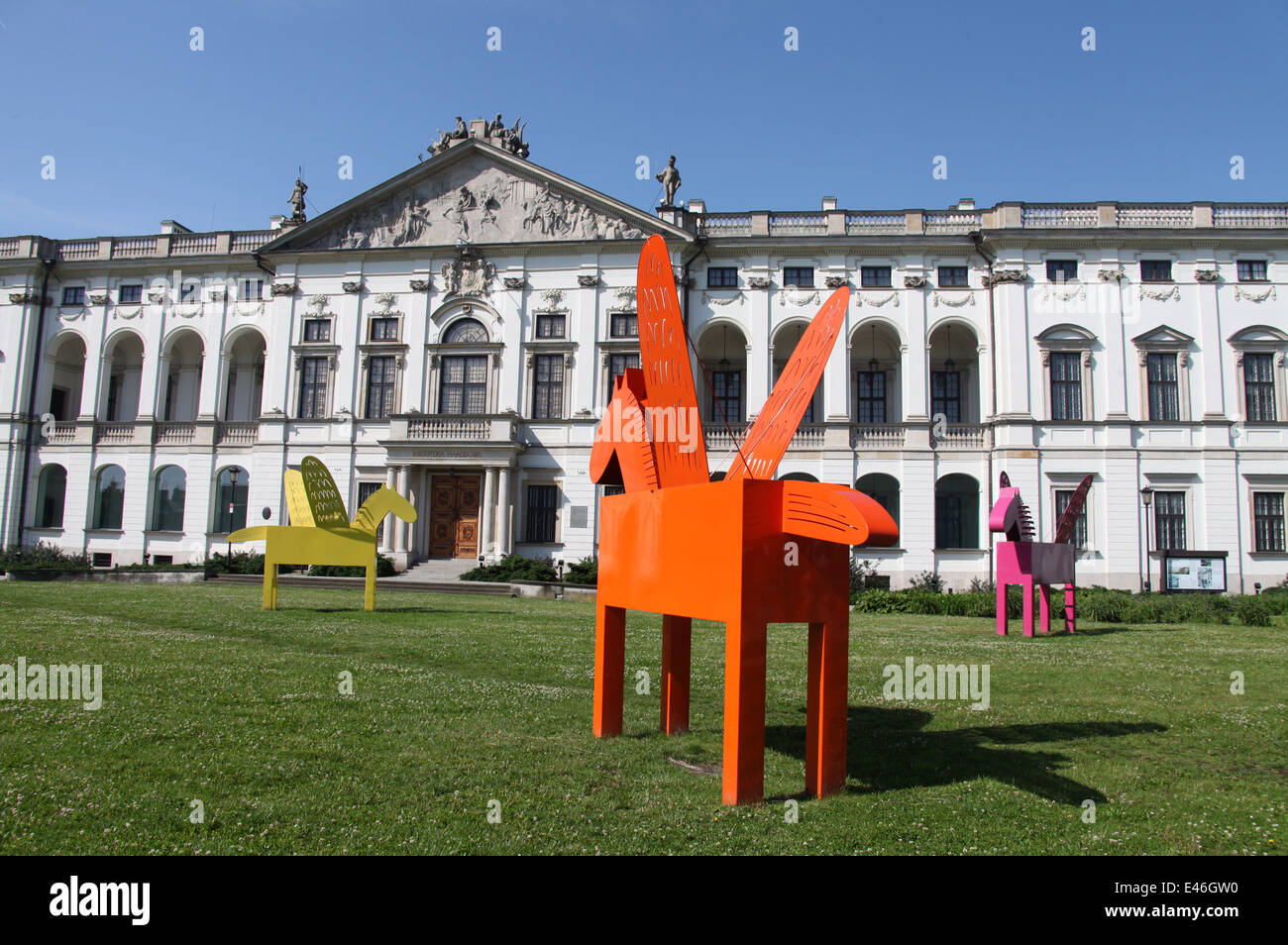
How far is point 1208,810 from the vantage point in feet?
18.9

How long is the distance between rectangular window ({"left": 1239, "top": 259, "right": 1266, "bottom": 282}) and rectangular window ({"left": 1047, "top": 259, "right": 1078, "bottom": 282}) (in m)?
6.38

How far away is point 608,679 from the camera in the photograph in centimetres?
771

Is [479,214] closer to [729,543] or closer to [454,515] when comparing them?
[454,515]

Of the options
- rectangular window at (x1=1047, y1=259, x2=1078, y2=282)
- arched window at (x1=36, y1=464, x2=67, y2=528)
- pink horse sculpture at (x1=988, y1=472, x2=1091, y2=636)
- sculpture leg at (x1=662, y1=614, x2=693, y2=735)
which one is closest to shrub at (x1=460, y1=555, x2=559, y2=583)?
pink horse sculpture at (x1=988, y1=472, x2=1091, y2=636)

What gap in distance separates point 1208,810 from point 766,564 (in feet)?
11.3

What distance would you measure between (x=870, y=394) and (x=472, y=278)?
18161 millimetres

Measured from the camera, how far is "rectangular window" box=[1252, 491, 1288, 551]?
3198 centimetres

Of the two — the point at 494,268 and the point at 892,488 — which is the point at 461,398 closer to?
the point at 494,268

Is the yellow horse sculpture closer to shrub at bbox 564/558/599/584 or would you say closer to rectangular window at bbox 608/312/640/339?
shrub at bbox 564/558/599/584

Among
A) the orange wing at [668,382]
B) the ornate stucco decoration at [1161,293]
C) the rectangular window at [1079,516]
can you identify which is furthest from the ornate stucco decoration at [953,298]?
the orange wing at [668,382]

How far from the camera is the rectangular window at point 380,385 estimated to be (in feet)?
120

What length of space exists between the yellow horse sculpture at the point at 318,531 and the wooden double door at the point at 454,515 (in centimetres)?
1515

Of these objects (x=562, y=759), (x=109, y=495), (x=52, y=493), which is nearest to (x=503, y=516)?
(x=109, y=495)

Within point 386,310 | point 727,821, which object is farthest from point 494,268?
point 727,821
